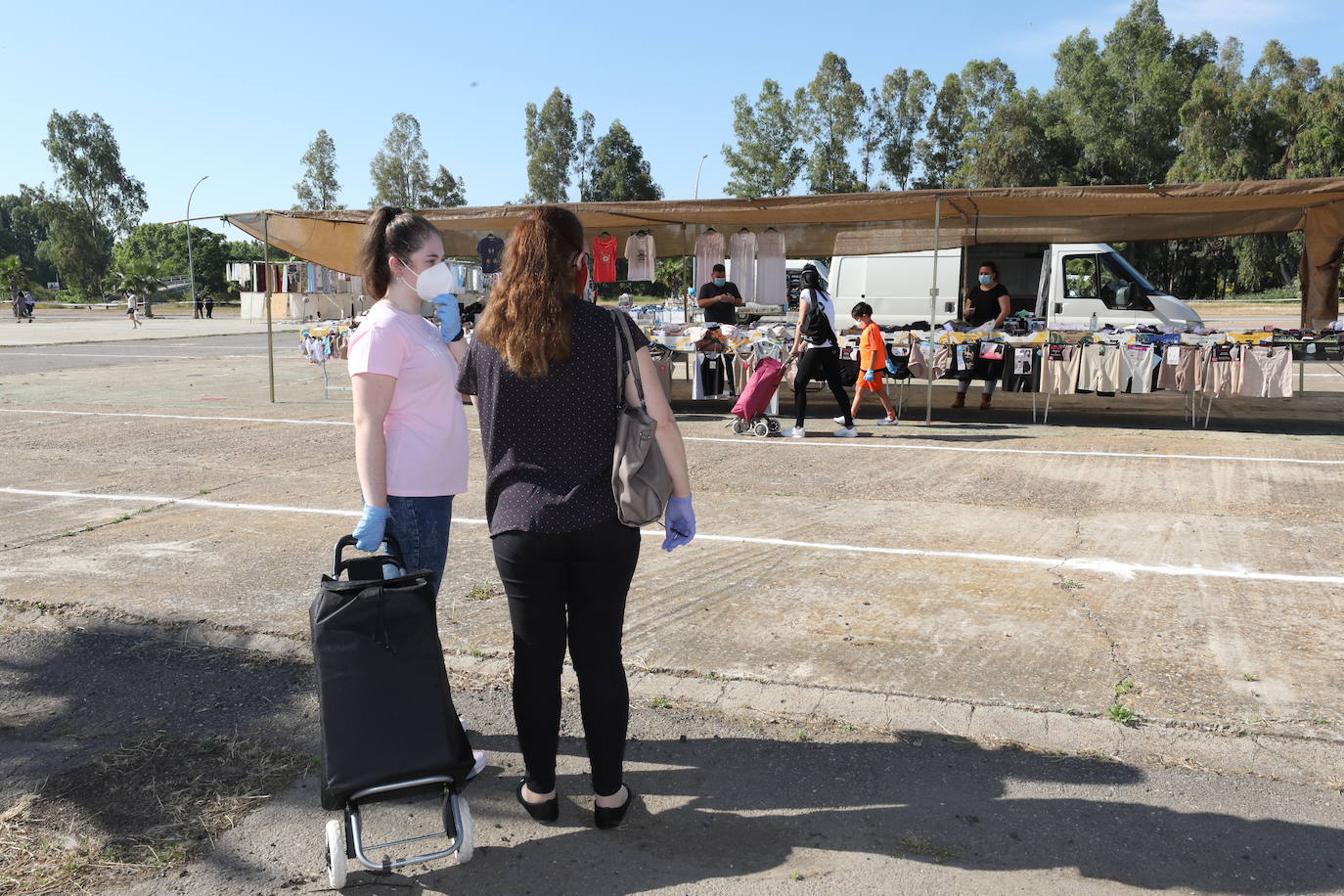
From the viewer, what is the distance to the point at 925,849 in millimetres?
3090

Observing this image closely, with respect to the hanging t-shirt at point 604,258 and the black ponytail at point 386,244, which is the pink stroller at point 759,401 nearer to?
the hanging t-shirt at point 604,258

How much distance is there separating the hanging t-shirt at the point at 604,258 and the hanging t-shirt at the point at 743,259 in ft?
5.71

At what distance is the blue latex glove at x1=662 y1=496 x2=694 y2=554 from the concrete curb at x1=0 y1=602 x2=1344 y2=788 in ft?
3.77

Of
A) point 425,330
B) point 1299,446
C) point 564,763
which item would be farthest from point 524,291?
point 1299,446

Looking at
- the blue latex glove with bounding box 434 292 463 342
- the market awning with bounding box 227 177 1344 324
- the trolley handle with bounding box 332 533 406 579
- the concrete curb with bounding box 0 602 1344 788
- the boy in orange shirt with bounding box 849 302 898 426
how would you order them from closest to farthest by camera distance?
the trolley handle with bounding box 332 533 406 579
the concrete curb with bounding box 0 602 1344 788
the blue latex glove with bounding box 434 292 463 342
the market awning with bounding box 227 177 1344 324
the boy in orange shirt with bounding box 849 302 898 426

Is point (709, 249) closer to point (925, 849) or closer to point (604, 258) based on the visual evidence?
point (604, 258)

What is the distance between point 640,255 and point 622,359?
1250 cm

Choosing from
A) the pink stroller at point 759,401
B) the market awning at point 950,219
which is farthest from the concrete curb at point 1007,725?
the market awning at point 950,219

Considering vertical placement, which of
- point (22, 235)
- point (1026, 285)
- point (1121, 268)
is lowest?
point (1026, 285)

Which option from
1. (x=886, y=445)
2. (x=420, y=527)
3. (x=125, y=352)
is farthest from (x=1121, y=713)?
(x=125, y=352)

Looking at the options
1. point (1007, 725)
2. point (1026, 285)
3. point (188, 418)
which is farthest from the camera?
point (1026, 285)

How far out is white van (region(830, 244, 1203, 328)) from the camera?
592 inches

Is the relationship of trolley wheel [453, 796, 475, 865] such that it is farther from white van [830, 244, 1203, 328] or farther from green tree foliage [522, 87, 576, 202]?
green tree foliage [522, 87, 576, 202]

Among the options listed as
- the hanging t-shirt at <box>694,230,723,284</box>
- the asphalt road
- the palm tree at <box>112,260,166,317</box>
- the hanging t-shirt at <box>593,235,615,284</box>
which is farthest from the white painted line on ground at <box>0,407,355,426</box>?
the palm tree at <box>112,260,166,317</box>
